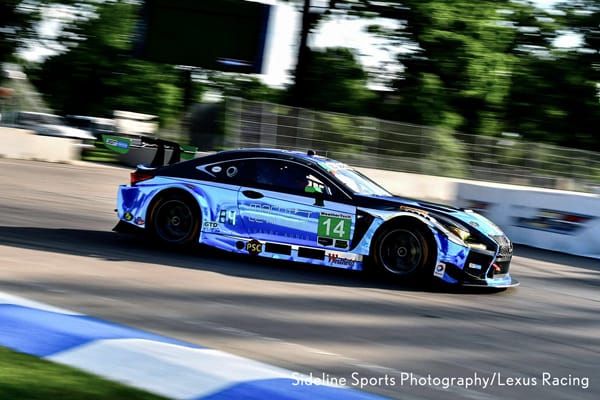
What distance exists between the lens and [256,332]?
6418 mm

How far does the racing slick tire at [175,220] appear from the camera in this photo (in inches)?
386

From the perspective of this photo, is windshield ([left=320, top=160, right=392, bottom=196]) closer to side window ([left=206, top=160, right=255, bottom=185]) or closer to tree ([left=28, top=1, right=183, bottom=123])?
side window ([left=206, top=160, right=255, bottom=185])

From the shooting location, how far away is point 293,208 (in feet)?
30.7

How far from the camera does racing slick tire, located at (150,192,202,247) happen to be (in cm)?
980

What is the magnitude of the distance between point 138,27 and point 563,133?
2129 centimetres

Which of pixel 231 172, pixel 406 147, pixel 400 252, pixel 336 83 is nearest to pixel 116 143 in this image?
pixel 231 172

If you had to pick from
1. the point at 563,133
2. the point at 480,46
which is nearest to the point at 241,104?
the point at 480,46

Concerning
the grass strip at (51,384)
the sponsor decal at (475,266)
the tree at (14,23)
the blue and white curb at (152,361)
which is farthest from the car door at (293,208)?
the tree at (14,23)

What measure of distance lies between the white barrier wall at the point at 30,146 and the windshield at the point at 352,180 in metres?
15.7

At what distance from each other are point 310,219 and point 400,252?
105 centimetres

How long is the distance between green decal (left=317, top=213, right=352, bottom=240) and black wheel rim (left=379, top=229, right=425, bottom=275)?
1.36 ft

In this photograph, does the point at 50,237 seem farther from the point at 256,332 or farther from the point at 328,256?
the point at 256,332

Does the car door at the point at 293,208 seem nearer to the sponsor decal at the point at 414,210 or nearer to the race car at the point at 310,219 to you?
the race car at the point at 310,219

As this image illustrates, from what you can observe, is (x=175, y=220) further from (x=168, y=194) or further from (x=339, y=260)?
(x=339, y=260)
